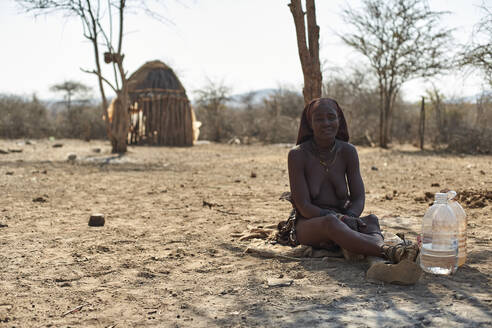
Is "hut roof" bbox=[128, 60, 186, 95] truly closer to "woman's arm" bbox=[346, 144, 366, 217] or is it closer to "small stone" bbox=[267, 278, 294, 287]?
"woman's arm" bbox=[346, 144, 366, 217]

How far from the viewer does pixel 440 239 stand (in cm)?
319

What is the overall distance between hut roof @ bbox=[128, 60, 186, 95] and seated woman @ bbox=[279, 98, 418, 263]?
16.8 m

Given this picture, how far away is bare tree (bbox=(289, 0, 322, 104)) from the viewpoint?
5344mm

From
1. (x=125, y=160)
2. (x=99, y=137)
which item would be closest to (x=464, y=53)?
(x=125, y=160)

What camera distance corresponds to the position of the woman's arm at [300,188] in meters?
3.49

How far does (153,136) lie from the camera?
19719 mm

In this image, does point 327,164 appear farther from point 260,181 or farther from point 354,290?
point 260,181

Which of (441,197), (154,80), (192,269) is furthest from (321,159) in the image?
(154,80)

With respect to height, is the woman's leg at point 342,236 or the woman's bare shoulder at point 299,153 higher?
the woman's bare shoulder at point 299,153

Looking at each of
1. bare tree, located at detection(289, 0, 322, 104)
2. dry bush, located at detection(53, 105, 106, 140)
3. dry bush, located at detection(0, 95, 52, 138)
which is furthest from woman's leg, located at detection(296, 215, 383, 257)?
dry bush, located at detection(0, 95, 52, 138)

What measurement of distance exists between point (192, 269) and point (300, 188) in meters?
0.99

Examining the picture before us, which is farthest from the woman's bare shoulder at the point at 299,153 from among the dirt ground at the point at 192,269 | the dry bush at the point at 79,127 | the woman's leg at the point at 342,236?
the dry bush at the point at 79,127

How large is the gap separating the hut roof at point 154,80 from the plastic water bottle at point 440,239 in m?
17.6

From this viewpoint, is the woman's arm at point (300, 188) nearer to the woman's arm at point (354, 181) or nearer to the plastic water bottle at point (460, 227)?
the woman's arm at point (354, 181)
